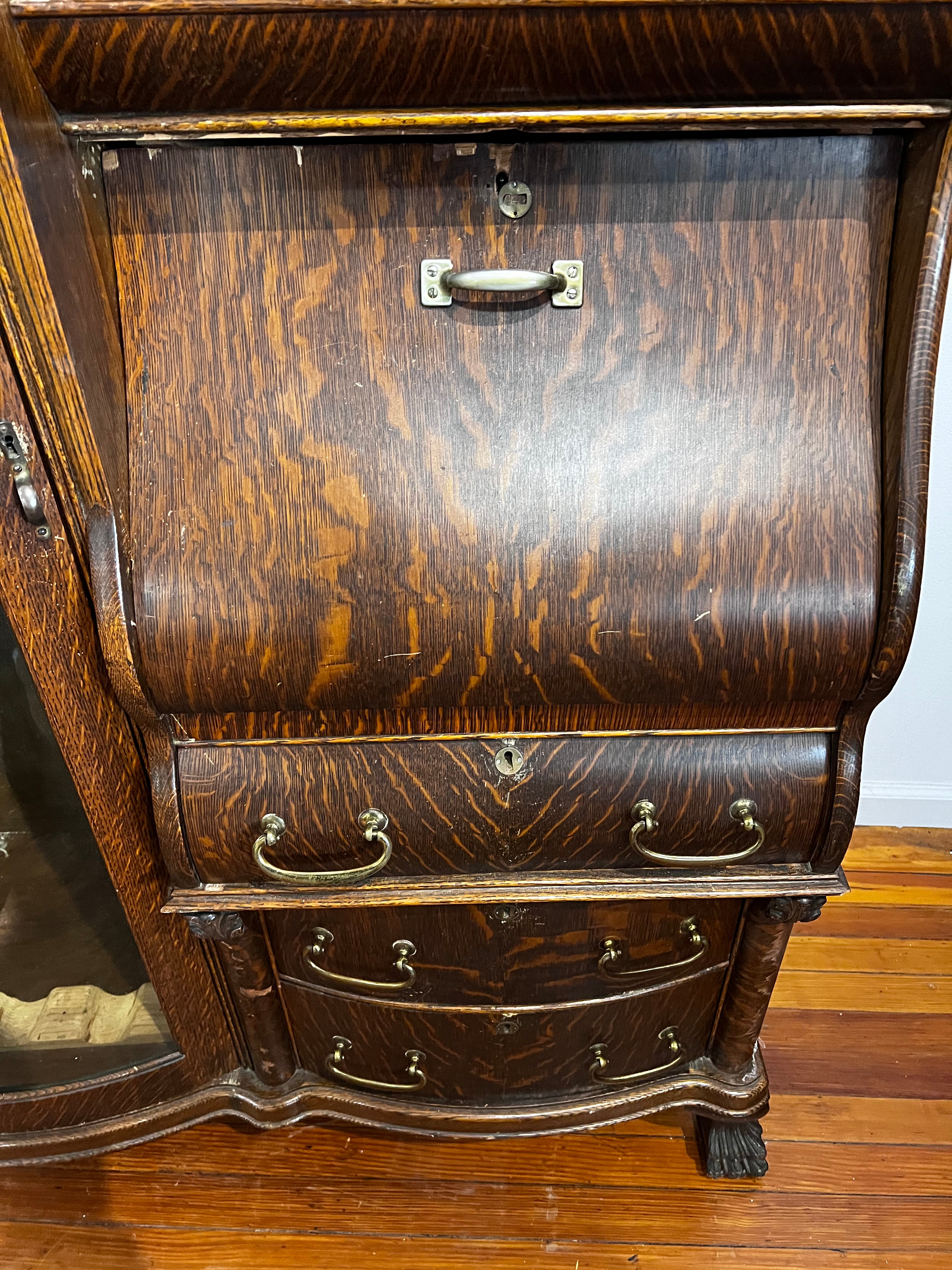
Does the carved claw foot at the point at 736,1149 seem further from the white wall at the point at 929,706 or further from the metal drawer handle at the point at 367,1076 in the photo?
the white wall at the point at 929,706

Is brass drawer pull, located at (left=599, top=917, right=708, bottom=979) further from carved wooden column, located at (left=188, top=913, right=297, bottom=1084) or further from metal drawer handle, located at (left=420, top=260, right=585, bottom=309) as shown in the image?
metal drawer handle, located at (left=420, top=260, right=585, bottom=309)

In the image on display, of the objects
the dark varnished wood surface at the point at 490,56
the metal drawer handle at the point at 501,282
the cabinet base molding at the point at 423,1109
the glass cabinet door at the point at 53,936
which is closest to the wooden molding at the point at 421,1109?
the cabinet base molding at the point at 423,1109

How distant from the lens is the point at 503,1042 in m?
1.04

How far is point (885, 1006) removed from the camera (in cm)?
141

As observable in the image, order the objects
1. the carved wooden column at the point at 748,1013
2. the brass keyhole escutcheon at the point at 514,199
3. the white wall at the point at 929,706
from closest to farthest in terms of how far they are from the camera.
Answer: the brass keyhole escutcheon at the point at 514,199 < the carved wooden column at the point at 748,1013 < the white wall at the point at 929,706

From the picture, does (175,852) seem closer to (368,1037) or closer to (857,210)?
(368,1037)

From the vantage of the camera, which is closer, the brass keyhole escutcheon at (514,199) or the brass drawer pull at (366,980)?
the brass keyhole escutcheon at (514,199)

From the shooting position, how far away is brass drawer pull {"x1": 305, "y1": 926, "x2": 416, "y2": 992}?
37.4 inches

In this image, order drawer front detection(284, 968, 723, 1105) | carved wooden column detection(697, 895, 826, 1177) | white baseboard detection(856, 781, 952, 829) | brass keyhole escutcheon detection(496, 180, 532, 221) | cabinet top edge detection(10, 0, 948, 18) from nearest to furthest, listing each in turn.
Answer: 1. cabinet top edge detection(10, 0, 948, 18)
2. brass keyhole escutcheon detection(496, 180, 532, 221)
3. carved wooden column detection(697, 895, 826, 1177)
4. drawer front detection(284, 968, 723, 1105)
5. white baseboard detection(856, 781, 952, 829)

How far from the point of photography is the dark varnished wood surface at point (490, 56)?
0.59 m

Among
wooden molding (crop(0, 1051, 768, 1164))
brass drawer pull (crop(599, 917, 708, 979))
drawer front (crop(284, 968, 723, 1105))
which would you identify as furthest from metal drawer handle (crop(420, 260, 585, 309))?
wooden molding (crop(0, 1051, 768, 1164))

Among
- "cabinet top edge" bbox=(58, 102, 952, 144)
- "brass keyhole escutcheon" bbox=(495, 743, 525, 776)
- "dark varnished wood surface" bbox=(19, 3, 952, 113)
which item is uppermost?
"dark varnished wood surface" bbox=(19, 3, 952, 113)

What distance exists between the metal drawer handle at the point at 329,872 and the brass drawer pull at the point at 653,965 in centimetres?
17

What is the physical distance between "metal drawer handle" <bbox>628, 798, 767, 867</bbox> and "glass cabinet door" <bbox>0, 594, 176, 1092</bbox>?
21.8 inches
